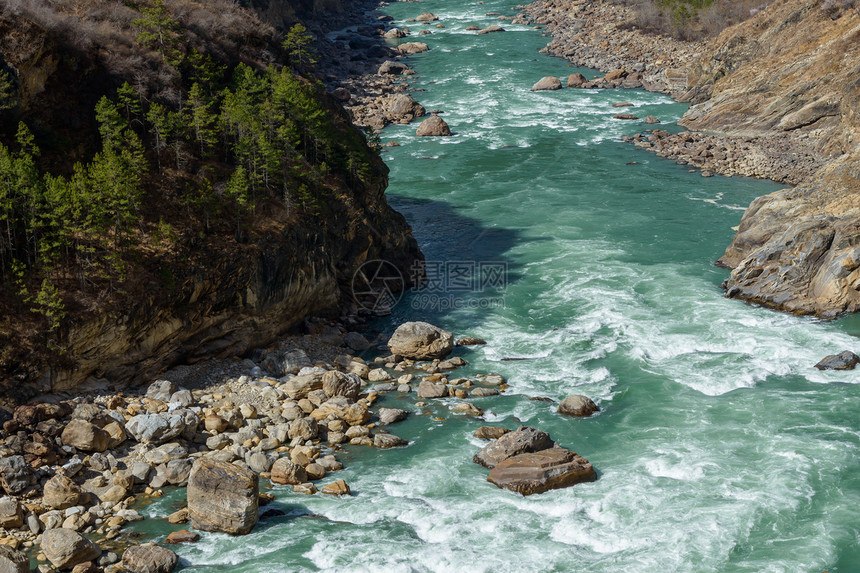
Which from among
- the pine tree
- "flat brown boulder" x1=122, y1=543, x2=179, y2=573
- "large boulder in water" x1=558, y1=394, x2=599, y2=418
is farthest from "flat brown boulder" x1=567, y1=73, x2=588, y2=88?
"flat brown boulder" x1=122, y1=543, x2=179, y2=573

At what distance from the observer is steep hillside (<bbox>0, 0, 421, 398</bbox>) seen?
3106cm

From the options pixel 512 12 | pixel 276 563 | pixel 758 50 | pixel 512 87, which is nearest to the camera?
pixel 276 563

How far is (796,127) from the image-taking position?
6475cm

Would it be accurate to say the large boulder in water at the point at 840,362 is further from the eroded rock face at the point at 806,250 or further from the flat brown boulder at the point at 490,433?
the flat brown boulder at the point at 490,433

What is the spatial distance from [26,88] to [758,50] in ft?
206

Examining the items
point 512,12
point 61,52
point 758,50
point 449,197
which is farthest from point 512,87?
point 61,52

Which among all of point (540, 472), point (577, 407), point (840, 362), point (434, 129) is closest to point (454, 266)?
point (577, 407)

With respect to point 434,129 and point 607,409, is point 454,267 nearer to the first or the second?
point 607,409

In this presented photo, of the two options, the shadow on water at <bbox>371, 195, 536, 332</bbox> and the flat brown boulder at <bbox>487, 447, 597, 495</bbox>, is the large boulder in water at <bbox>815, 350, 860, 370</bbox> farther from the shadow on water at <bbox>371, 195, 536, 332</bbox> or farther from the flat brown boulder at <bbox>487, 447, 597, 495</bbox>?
the shadow on water at <bbox>371, 195, 536, 332</bbox>

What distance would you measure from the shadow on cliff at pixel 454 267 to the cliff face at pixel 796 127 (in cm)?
1244

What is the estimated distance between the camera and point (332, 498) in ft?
89.2

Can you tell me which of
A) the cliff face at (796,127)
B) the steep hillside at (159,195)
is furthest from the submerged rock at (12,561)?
the cliff face at (796,127)

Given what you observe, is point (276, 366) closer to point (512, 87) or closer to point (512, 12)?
point (512, 87)
